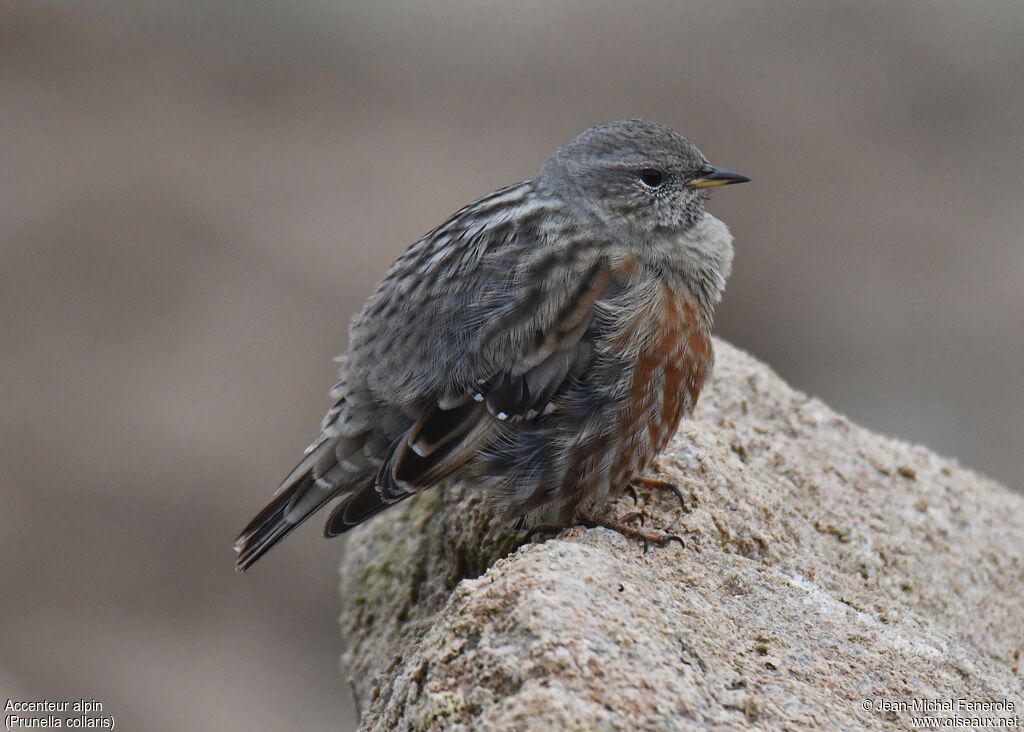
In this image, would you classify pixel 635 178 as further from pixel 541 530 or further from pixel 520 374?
pixel 541 530

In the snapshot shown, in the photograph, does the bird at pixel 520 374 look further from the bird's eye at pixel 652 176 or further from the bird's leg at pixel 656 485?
the bird's eye at pixel 652 176

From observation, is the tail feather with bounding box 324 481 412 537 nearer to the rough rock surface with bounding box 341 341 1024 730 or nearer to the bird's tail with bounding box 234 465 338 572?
the bird's tail with bounding box 234 465 338 572

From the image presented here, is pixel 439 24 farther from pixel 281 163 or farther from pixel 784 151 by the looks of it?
pixel 784 151

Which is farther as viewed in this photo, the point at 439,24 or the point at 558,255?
the point at 439,24

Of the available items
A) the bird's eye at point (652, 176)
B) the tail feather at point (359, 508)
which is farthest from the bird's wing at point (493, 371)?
the bird's eye at point (652, 176)

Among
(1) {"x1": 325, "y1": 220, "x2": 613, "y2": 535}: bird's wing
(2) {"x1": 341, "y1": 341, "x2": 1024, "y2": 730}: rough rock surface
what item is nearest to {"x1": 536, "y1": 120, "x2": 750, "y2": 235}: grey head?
(1) {"x1": 325, "y1": 220, "x2": 613, "y2": 535}: bird's wing

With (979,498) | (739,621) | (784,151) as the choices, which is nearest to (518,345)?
(739,621)
